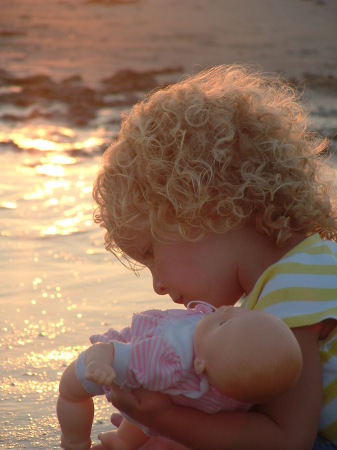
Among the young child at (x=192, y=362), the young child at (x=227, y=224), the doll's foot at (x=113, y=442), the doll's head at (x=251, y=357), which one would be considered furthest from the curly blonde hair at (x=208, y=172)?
the doll's foot at (x=113, y=442)

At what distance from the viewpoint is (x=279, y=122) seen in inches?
112

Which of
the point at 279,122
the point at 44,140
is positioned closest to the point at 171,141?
the point at 279,122

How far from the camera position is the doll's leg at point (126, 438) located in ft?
9.18

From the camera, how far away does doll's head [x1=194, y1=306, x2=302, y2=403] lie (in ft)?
7.34

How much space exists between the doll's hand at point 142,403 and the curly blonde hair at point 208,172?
1.49 ft

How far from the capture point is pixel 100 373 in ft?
7.56

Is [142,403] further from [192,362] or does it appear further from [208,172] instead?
[208,172]

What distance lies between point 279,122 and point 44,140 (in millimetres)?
4848

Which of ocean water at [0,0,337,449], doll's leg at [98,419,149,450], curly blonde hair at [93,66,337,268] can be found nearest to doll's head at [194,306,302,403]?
curly blonde hair at [93,66,337,268]

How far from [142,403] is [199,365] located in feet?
0.65

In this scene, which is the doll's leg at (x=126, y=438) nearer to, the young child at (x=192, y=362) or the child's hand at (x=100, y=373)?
the young child at (x=192, y=362)

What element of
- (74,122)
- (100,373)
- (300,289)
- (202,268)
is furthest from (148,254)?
(74,122)

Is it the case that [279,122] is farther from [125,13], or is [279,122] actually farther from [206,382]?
[125,13]

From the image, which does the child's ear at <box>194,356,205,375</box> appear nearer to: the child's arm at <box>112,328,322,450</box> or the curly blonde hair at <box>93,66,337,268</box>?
the child's arm at <box>112,328,322,450</box>
